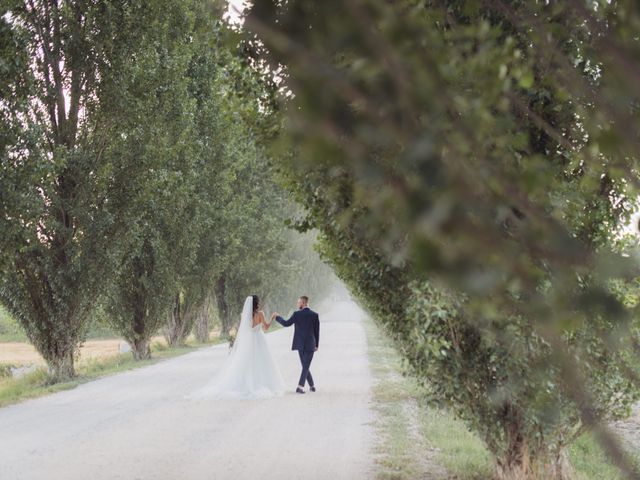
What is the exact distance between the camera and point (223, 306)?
1644 inches

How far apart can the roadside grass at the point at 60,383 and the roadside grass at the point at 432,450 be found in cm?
682

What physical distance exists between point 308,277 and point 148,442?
68469 mm

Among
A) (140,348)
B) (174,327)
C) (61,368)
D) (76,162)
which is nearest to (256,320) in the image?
(61,368)

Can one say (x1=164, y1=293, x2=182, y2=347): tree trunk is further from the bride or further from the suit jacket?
the suit jacket

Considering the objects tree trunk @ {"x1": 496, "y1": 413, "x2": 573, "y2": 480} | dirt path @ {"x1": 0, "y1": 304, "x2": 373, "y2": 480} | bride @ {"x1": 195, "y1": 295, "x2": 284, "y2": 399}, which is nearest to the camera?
tree trunk @ {"x1": 496, "y1": 413, "x2": 573, "y2": 480}

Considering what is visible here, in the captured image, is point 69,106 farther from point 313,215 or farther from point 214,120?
point 313,215

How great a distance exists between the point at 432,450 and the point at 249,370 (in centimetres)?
674

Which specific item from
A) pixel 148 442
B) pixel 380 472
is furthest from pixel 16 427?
pixel 380 472

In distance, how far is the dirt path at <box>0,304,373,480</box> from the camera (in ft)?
28.5

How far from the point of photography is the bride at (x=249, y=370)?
15672mm

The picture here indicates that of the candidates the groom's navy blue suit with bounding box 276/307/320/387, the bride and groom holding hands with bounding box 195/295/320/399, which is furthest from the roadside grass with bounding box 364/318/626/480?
the bride and groom holding hands with bounding box 195/295/320/399

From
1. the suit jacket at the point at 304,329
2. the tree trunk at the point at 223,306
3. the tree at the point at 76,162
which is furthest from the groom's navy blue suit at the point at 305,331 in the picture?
the tree trunk at the point at 223,306

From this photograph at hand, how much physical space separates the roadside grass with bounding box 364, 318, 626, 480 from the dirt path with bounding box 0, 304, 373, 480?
277 millimetres

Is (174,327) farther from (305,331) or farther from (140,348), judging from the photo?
(305,331)
